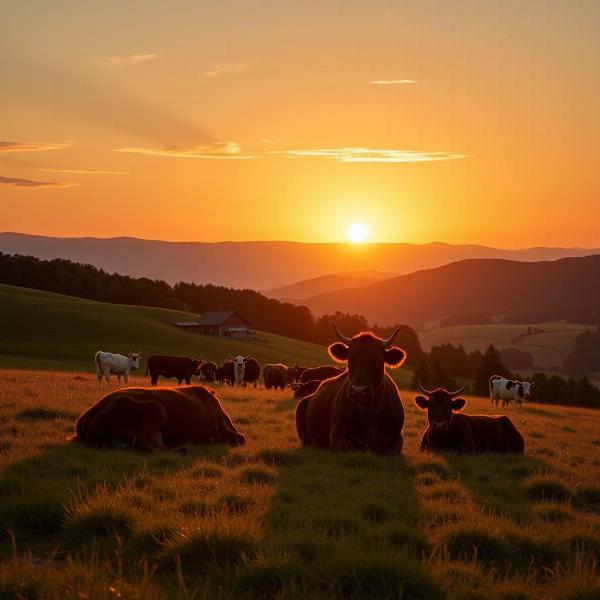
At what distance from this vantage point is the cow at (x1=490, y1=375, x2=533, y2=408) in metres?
35.5

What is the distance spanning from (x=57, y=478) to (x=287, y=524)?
11.0 feet

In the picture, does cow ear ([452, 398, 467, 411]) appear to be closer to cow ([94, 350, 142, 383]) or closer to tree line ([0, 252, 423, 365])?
cow ([94, 350, 142, 383])

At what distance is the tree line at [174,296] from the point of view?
12444cm

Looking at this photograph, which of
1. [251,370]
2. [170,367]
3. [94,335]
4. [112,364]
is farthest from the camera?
[94,335]

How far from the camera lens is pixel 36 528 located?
7.52 meters

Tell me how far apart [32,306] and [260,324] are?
60587mm

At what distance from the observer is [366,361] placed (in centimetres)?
1235

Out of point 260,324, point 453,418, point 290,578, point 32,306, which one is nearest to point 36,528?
point 290,578

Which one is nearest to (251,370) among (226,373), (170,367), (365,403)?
(226,373)

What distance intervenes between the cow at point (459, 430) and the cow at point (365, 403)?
0.86 m

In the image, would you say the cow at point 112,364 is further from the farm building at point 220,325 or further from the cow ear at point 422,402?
the farm building at point 220,325

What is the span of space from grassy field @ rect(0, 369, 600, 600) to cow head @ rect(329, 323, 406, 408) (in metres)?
1.03

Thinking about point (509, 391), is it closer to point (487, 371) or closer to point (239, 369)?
point (239, 369)

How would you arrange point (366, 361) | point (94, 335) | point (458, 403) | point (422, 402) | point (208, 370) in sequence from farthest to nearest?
point (94, 335) < point (208, 370) < point (458, 403) < point (422, 402) < point (366, 361)
